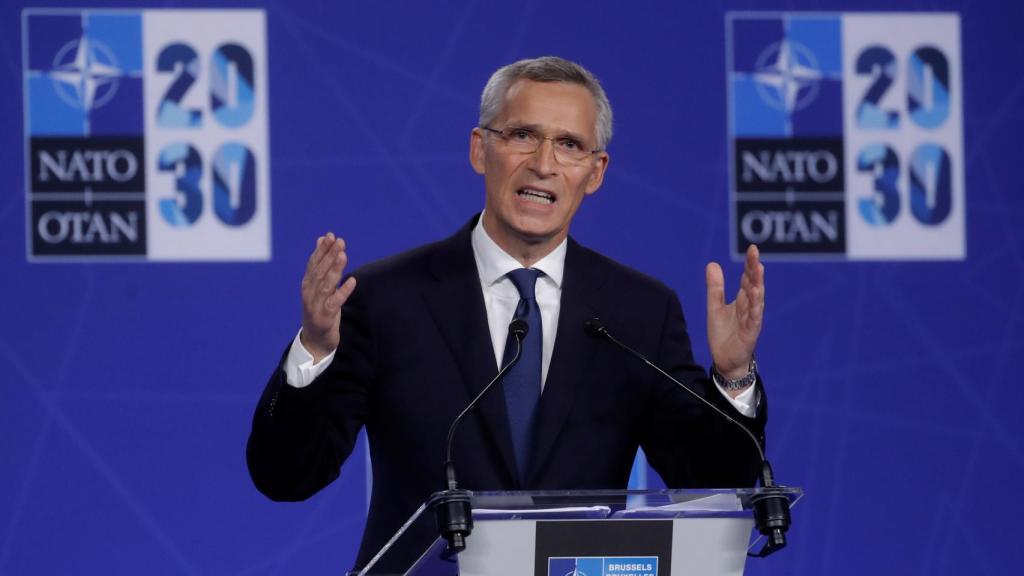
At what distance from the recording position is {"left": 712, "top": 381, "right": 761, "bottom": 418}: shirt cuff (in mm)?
2195

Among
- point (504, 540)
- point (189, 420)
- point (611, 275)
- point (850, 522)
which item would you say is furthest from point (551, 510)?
point (850, 522)

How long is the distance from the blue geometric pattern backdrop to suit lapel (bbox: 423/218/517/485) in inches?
42.5

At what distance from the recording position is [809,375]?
12.6 feet

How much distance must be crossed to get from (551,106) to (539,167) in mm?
122

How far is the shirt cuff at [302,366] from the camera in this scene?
7.28ft

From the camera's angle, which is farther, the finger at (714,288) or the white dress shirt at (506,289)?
the white dress shirt at (506,289)

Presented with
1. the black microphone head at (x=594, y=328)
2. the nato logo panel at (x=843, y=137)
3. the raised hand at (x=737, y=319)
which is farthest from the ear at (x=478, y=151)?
the nato logo panel at (x=843, y=137)

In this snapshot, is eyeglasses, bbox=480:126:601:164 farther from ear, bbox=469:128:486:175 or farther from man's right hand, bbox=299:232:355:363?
man's right hand, bbox=299:232:355:363

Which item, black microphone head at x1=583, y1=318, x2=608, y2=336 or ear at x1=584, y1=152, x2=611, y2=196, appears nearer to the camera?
black microphone head at x1=583, y1=318, x2=608, y2=336

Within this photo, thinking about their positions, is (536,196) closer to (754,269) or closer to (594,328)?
(594,328)

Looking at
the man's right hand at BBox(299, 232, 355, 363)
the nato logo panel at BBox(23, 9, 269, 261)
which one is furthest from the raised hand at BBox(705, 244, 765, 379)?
the nato logo panel at BBox(23, 9, 269, 261)

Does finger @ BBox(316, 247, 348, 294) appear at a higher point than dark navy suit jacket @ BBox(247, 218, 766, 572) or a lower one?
higher

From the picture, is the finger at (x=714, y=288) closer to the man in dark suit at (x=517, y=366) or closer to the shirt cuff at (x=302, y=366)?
the man in dark suit at (x=517, y=366)

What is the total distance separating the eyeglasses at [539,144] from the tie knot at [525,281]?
0.70ft
